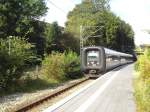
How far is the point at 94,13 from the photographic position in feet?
304

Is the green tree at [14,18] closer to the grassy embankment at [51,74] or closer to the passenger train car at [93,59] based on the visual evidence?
the grassy embankment at [51,74]

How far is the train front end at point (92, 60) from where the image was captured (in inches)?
1400

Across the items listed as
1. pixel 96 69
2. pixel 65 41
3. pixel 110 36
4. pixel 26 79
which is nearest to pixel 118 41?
pixel 110 36

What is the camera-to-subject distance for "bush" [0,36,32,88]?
23938 millimetres

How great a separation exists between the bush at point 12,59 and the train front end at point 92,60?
9.40 m

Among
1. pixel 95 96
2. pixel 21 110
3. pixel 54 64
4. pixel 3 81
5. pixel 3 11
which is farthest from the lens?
pixel 3 11

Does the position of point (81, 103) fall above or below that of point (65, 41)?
below

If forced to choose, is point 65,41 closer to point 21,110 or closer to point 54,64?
point 54,64

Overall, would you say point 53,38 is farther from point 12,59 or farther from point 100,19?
point 12,59

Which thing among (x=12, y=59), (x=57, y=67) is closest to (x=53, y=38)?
(x=57, y=67)

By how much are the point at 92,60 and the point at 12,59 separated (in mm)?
12461

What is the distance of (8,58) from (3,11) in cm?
3190

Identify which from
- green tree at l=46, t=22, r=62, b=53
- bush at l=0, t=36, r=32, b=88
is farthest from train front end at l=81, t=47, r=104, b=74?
green tree at l=46, t=22, r=62, b=53

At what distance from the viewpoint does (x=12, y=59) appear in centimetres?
2489
